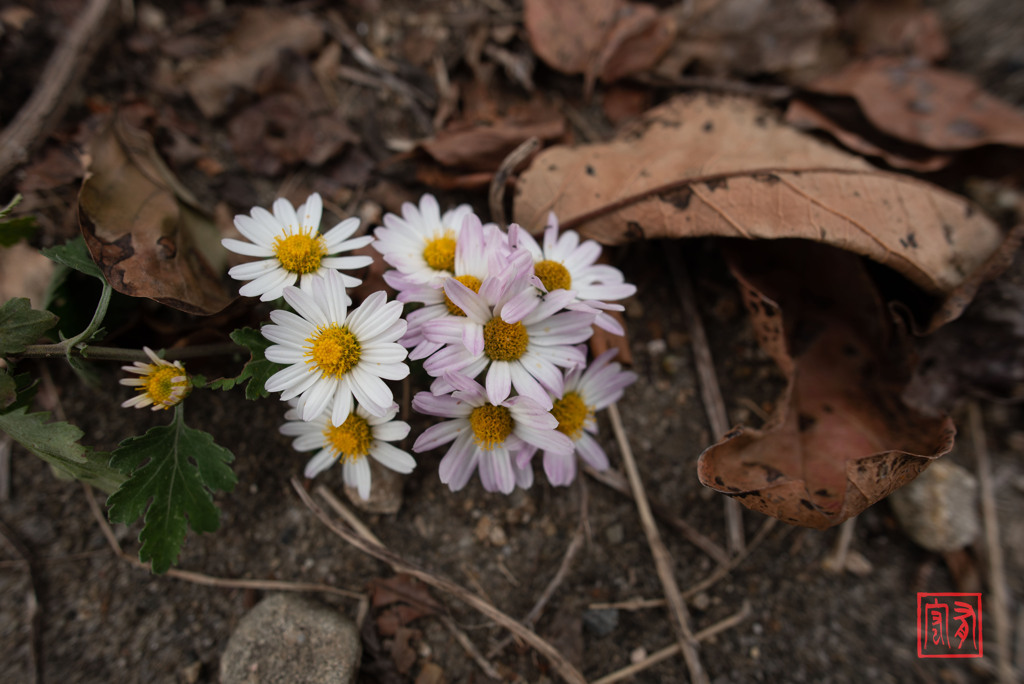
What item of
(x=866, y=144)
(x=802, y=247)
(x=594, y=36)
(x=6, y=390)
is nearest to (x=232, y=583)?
(x=6, y=390)

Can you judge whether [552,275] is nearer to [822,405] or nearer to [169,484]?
[822,405]

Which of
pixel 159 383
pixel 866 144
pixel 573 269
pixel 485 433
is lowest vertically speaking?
pixel 159 383

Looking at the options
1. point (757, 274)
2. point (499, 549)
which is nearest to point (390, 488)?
point (499, 549)

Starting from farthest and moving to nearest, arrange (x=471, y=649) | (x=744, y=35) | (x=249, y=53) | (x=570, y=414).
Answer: (x=744, y=35), (x=249, y=53), (x=471, y=649), (x=570, y=414)

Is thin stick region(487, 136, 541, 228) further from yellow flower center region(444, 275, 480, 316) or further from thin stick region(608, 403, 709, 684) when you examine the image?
thin stick region(608, 403, 709, 684)

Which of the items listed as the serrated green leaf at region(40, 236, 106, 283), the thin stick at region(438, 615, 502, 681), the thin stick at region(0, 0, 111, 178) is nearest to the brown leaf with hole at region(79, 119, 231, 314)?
the serrated green leaf at region(40, 236, 106, 283)

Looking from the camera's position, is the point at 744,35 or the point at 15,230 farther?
the point at 744,35

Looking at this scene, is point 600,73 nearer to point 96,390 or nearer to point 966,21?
point 966,21
